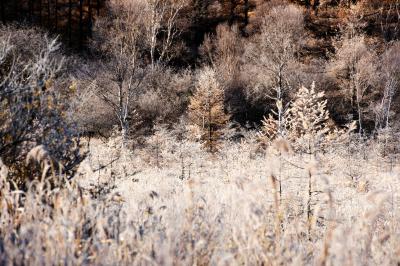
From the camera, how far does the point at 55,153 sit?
3906 mm

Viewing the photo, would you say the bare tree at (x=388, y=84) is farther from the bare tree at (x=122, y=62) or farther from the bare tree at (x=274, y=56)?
the bare tree at (x=122, y=62)

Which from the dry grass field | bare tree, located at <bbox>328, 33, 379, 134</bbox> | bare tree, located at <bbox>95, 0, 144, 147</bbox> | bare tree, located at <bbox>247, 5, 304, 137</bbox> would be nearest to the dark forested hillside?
bare tree, located at <bbox>95, 0, 144, 147</bbox>

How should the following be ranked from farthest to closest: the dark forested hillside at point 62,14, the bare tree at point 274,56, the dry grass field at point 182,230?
the dark forested hillside at point 62,14, the bare tree at point 274,56, the dry grass field at point 182,230

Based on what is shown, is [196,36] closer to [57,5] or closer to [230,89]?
[230,89]

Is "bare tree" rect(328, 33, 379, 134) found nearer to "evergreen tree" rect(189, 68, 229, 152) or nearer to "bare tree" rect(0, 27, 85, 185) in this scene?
"evergreen tree" rect(189, 68, 229, 152)

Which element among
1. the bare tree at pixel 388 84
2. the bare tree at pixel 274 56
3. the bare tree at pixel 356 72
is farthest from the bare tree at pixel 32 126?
the bare tree at pixel 356 72

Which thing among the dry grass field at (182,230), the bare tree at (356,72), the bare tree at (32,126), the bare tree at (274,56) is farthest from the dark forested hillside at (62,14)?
the dry grass field at (182,230)

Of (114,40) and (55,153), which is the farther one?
(114,40)

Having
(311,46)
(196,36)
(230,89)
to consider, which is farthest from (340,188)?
(196,36)

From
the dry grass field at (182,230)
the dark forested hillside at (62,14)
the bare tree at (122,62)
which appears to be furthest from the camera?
the dark forested hillside at (62,14)

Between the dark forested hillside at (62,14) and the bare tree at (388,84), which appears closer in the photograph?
the bare tree at (388,84)

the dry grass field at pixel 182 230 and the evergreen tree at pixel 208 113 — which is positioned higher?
the dry grass field at pixel 182 230

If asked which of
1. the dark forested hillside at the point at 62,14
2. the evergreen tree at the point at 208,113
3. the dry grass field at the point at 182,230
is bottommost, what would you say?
the evergreen tree at the point at 208,113

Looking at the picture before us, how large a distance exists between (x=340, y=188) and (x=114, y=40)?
11.6 metres
